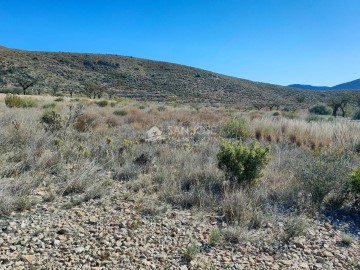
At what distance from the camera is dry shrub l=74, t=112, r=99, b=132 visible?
9.86m

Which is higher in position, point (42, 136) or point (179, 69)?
point (179, 69)

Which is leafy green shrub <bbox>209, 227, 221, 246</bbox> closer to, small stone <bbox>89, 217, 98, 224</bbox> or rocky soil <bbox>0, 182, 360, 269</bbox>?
rocky soil <bbox>0, 182, 360, 269</bbox>

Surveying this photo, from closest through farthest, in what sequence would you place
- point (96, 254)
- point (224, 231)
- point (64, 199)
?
point (96, 254)
point (224, 231)
point (64, 199)

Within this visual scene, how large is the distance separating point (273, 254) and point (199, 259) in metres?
0.89

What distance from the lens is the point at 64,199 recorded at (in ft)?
14.5

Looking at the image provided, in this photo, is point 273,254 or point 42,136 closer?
point 273,254

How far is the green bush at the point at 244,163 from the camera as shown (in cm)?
511

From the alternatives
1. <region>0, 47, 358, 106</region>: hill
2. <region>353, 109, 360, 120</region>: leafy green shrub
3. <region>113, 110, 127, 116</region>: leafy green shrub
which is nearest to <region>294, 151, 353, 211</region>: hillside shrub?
<region>113, 110, 127, 116</region>: leafy green shrub

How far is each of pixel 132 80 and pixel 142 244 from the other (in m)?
60.4

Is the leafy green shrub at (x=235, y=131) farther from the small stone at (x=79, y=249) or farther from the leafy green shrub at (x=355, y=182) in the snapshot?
the small stone at (x=79, y=249)

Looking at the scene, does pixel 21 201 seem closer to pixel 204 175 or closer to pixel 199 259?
pixel 199 259

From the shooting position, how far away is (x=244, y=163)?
17.0 feet

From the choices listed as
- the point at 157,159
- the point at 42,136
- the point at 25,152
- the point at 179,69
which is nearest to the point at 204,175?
the point at 157,159

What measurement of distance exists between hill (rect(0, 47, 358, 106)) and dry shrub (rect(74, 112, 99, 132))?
3377 cm
